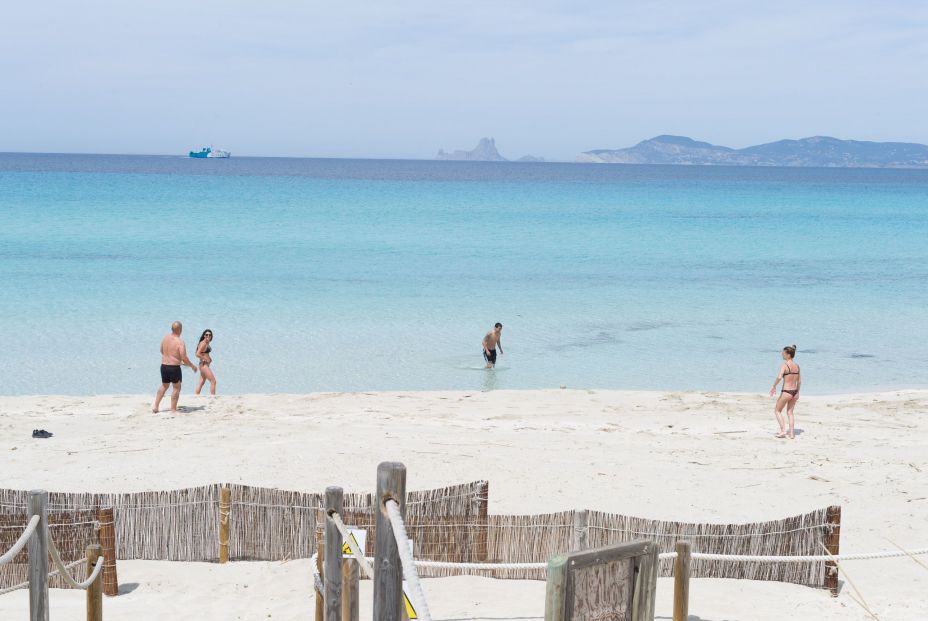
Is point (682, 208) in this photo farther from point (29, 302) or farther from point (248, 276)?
point (29, 302)

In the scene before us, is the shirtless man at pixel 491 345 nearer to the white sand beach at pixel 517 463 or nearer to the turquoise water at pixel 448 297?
the turquoise water at pixel 448 297

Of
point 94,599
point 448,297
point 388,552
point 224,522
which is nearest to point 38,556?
point 94,599

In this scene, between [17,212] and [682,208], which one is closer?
[17,212]

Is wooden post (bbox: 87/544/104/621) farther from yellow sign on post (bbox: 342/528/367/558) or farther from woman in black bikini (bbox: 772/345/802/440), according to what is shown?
woman in black bikini (bbox: 772/345/802/440)

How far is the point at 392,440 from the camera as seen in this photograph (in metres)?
13.6

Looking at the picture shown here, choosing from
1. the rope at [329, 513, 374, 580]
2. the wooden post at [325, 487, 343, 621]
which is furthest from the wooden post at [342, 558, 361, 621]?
the rope at [329, 513, 374, 580]

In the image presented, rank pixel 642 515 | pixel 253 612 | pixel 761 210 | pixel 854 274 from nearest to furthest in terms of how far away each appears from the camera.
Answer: pixel 253 612, pixel 642 515, pixel 854 274, pixel 761 210

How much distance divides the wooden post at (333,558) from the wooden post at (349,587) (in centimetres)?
3

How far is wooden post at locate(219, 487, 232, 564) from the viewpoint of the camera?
28.6 ft

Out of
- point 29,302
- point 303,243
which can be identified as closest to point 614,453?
point 29,302

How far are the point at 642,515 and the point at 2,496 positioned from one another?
20.9ft

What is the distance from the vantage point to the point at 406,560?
13.8 feet

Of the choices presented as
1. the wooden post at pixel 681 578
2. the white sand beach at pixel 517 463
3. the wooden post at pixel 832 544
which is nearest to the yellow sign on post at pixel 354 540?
the wooden post at pixel 681 578

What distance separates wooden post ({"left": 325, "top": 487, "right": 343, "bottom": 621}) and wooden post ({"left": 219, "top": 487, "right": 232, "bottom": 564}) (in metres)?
3.16
